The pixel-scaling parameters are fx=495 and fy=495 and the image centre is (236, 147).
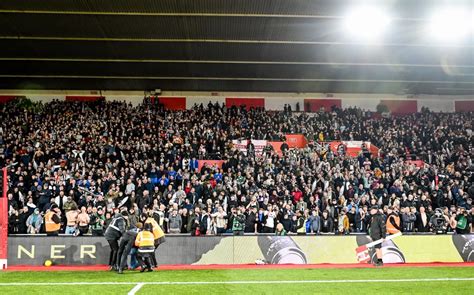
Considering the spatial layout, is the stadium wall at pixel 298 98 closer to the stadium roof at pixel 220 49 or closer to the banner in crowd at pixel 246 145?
the stadium roof at pixel 220 49

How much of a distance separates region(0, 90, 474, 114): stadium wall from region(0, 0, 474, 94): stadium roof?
1.24 metres

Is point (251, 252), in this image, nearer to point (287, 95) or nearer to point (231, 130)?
point (231, 130)

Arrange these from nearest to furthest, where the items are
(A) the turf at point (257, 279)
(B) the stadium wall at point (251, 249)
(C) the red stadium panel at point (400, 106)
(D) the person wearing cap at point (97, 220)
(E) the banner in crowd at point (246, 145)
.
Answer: (A) the turf at point (257, 279) < (B) the stadium wall at point (251, 249) < (D) the person wearing cap at point (97, 220) < (E) the banner in crowd at point (246, 145) < (C) the red stadium panel at point (400, 106)

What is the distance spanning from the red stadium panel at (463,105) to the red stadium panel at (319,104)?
903 cm

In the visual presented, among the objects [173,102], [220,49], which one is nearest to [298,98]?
[173,102]

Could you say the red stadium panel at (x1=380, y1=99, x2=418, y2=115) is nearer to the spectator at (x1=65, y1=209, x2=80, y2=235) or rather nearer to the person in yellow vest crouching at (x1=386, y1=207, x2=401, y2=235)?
the person in yellow vest crouching at (x1=386, y1=207, x2=401, y2=235)

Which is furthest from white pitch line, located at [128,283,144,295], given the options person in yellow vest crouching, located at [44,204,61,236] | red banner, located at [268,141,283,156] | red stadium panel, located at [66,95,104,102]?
red stadium panel, located at [66,95,104,102]

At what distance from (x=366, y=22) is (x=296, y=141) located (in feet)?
38.3

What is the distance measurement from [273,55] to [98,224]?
1226 cm

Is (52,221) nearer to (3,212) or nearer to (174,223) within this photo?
(3,212)

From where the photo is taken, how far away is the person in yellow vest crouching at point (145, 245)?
14852 millimetres

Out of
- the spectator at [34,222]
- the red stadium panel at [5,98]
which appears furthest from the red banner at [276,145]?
the red stadium panel at [5,98]

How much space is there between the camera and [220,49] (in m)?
24.2

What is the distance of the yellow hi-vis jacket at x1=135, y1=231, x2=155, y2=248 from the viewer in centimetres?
1485
